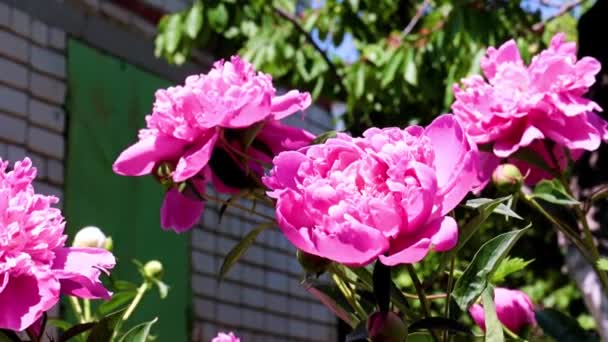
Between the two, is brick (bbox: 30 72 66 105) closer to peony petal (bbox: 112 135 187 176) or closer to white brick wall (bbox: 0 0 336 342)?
white brick wall (bbox: 0 0 336 342)

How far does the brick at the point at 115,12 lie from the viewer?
4195mm

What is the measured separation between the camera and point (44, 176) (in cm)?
376

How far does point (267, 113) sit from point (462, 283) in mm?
239

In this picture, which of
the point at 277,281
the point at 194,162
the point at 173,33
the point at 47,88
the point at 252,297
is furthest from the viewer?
the point at 277,281

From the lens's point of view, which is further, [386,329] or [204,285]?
[204,285]

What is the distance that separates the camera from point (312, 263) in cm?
78

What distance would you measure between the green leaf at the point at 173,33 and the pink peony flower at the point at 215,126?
3.14 m

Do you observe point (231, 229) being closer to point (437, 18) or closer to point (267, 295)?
point (267, 295)

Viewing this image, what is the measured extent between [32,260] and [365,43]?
13.4ft

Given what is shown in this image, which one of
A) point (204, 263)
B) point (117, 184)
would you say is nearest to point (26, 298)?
point (117, 184)

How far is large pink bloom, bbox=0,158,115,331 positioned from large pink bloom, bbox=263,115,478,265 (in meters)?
Result: 0.15


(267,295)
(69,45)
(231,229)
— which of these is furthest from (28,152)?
(267,295)

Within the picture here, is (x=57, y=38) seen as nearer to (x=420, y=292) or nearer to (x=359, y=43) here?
(x=359, y=43)

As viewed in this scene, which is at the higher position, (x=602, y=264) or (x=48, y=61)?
(x=48, y=61)
